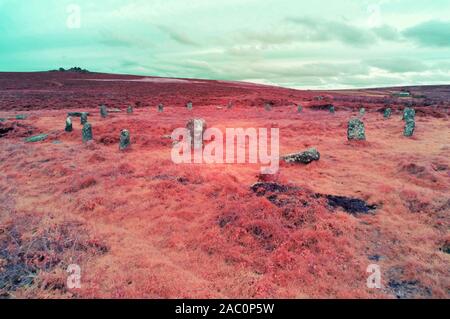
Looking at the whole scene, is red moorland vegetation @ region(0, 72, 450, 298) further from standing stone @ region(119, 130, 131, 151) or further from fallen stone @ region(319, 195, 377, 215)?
standing stone @ region(119, 130, 131, 151)

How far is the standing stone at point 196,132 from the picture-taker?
51.0 ft

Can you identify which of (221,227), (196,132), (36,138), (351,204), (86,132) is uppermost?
(196,132)

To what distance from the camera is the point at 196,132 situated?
629 inches

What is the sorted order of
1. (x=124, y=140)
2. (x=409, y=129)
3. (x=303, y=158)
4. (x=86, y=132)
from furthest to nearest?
1. (x=409, y=129)
2. (x=86, y=132)
3. (x=124, y=140)
4. (x=303, y=158)

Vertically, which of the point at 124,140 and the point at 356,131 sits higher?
the point at 356,131

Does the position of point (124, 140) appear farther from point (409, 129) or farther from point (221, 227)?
point (409, 129)

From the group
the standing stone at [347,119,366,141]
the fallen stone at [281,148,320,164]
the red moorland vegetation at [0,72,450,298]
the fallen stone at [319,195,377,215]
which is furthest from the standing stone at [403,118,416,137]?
→ the fallen stone at [319,195,377,215]

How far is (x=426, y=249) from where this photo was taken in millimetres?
6293

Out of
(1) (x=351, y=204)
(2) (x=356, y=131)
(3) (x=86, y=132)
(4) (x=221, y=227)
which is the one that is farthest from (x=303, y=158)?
(3) (x=86, y=132)

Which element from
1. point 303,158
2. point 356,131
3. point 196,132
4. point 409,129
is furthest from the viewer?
point 409,129

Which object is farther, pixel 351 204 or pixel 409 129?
pixel 409 129

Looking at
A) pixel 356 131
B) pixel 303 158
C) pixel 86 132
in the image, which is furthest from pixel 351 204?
pixel 86 132
